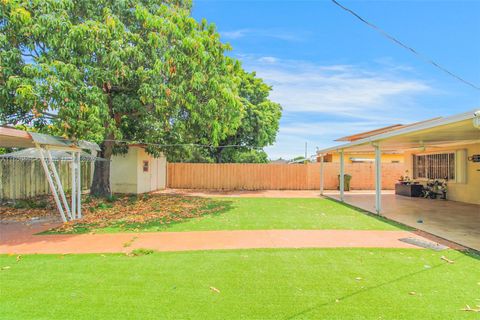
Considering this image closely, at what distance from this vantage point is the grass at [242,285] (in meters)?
3.30

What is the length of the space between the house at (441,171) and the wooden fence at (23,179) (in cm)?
1276

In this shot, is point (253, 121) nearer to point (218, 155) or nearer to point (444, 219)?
point (218, 155)

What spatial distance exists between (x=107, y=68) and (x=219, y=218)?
5420mm

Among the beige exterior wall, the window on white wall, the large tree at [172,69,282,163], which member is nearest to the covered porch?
the beige exterior wall

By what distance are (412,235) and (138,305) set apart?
19.7ft

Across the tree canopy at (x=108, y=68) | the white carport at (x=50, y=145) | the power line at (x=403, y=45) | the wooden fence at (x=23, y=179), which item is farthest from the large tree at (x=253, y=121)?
the power line at (x=403, y=45)

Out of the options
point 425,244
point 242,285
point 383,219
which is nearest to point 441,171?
point 383,219

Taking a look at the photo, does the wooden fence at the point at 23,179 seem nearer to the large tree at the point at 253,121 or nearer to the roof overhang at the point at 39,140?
the roof overhang at the point at 39,140

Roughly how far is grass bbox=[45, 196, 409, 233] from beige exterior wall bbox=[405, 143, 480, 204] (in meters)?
5.23

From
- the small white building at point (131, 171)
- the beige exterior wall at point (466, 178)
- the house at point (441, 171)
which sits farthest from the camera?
the small white building at point (131, 171)

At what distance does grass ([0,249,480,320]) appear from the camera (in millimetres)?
3301

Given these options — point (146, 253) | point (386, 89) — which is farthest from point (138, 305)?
point (386, 89)

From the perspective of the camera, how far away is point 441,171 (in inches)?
561

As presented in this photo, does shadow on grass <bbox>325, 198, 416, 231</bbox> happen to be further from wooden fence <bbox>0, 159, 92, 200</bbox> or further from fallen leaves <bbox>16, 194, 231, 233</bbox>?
wooden fence <bbox>0, 159, 92, 200</bbox>
